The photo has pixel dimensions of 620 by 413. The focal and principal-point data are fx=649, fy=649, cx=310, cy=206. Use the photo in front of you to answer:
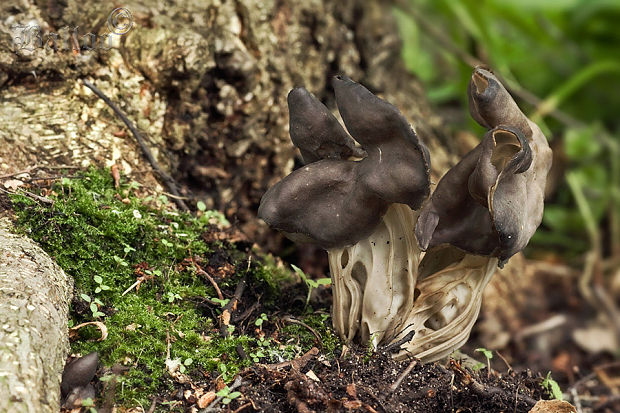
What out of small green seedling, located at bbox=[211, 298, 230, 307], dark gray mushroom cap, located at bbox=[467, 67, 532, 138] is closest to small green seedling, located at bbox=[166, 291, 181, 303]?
small green seedling, located at bbox=[211, 298, 230, 307]

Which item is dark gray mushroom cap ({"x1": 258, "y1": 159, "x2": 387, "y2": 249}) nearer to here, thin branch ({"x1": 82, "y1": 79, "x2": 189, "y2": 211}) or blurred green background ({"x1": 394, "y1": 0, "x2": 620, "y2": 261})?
thin branch ({"x1": 82, "y1": 79, "x2": 189, "y2": 211})

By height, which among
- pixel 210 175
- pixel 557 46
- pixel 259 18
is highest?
pixel 259 18

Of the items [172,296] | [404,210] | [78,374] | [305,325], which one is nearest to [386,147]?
[404,210]

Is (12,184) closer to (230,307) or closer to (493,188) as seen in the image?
(230,307)

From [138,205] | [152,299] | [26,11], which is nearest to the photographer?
[152,299]

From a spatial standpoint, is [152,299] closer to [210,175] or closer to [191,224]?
[191,224]

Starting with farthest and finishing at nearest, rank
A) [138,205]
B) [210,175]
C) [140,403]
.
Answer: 1. [210,175]
2. [138,205]
3. [140,403]

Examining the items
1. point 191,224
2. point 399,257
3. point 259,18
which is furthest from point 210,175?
point 399,257
